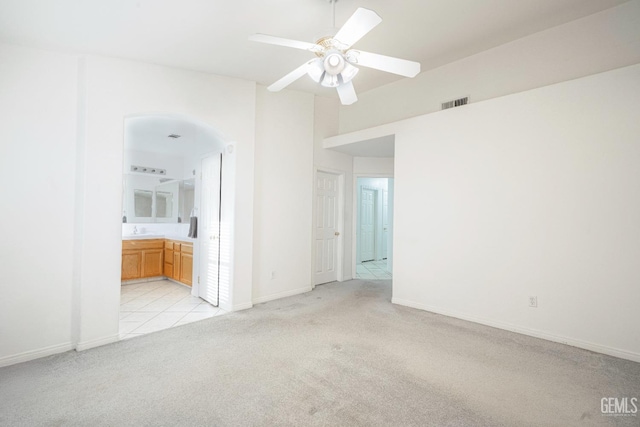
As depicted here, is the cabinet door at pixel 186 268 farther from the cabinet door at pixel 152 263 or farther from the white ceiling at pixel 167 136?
the white ceiling at pixel 167 136

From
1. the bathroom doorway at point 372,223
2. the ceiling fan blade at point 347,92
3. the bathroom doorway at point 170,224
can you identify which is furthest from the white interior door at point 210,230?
the bathroom doorway at point 372,223

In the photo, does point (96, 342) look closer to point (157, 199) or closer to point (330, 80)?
point (330, 80)

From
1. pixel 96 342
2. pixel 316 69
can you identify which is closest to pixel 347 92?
pixel 316 69

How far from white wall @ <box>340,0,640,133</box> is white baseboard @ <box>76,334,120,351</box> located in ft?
15.5

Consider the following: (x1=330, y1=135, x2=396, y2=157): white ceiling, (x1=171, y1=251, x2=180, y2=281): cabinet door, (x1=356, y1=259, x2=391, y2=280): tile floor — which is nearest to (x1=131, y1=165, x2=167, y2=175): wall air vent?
(x1=171, y1=251, x2=180, y2=281): cabinet door

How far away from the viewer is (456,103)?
12.9ft

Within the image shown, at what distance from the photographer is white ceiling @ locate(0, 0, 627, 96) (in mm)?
2396

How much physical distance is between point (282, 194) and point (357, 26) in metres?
2.89

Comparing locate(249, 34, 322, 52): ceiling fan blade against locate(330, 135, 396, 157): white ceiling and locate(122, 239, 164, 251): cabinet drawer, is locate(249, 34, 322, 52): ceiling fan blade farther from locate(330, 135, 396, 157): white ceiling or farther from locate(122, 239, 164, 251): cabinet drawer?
locate(122, 239, 164, 251): cabinet drawer

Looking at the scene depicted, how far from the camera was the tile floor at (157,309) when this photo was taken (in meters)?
3.33

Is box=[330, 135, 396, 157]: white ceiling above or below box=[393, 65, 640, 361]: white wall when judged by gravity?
above

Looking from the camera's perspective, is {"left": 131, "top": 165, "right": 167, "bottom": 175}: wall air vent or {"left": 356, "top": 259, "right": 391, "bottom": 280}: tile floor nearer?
{"left": 131, "top": 165, "right": 167, "bottom": 175}: wall air vent

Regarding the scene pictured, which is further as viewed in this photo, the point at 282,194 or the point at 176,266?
the point at 176,266

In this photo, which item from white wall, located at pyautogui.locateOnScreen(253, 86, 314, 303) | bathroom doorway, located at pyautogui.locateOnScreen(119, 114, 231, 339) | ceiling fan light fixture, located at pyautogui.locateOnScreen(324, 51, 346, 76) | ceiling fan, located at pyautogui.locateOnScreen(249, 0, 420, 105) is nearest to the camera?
ceiling fan, located at pyautogui.locateOnScreen(249, 0, 420, 105)
